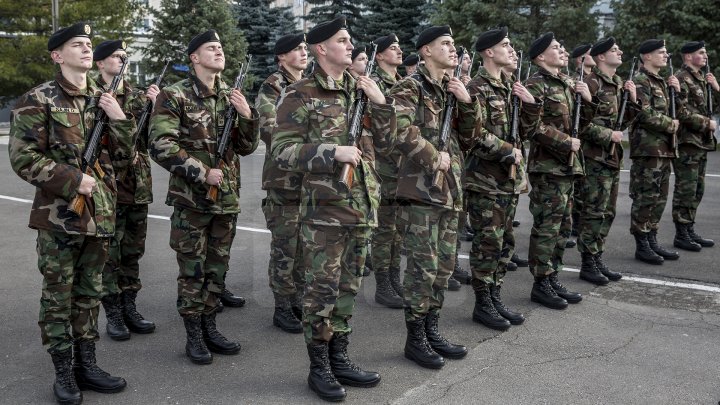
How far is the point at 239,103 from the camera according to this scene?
500cm

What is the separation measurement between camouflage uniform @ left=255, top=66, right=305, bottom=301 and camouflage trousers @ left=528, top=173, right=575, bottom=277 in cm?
199

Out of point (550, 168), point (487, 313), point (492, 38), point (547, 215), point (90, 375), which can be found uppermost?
point (492, 38)

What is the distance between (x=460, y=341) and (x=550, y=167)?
178 centimetres

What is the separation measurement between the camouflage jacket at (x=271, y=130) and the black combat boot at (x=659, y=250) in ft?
14.2

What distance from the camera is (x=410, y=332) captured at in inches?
197

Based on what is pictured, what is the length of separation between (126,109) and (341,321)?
236 cm

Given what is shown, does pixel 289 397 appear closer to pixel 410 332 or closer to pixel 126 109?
pixel 410 332

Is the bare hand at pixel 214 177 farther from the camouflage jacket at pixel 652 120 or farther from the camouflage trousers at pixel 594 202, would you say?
the camouflage jacket at pixel 652 120

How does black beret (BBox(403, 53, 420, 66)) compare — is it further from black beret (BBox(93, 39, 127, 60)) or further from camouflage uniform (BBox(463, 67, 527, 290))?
black beret (BBox(93, 39, 127, 60))

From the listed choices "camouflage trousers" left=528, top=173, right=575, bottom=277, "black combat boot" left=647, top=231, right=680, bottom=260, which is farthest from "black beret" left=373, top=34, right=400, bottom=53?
"black combat boot" left=647, top=231, right=680, bottom=260

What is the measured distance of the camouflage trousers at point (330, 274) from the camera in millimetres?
4402

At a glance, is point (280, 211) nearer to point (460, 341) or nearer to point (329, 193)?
point (329, 193)

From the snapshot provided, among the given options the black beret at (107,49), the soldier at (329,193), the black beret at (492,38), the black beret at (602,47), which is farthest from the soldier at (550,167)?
the black beret at (107,49)

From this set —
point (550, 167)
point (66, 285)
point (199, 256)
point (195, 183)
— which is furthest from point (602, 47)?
point (66, 285)
